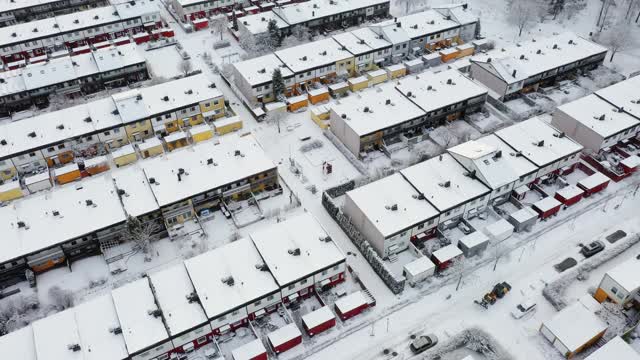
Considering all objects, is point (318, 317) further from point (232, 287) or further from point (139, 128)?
point (139, 128)

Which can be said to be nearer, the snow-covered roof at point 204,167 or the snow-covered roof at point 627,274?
the snow-covered roof at point 627,274

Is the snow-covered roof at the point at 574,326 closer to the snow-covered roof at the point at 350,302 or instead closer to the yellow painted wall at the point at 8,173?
the snow-covered roof at the point at 350,302

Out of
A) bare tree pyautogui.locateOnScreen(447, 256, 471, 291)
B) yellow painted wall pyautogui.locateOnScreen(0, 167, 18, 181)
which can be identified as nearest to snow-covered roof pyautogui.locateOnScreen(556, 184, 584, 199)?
bare tree pyautogui.locateOnScreen(447, 256, 471, 291)

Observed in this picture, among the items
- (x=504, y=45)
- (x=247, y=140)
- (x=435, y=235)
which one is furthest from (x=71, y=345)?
(x=504, y=45)

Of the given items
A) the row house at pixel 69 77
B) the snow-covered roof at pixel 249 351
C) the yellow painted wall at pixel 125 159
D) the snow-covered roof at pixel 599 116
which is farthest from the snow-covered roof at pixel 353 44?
the snow-covered roof at pixel 249 351

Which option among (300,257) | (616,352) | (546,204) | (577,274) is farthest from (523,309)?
(300,257)

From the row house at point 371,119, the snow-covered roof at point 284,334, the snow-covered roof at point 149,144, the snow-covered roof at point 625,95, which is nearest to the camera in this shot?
the snow-covered roof at point 284,334

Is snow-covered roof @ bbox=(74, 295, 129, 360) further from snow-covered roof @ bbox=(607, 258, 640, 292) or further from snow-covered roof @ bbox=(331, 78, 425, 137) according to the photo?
snow-covered roof @ bbox=(607, 258, 640, 292)
